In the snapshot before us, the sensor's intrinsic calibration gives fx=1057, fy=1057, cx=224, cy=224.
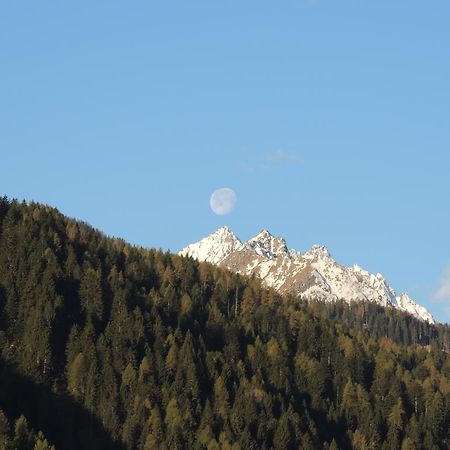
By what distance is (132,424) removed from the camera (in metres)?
177

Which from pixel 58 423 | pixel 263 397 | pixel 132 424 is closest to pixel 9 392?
pixel 58 423

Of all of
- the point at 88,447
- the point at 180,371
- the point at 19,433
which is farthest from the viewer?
the point at 180,371

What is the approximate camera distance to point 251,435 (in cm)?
18238

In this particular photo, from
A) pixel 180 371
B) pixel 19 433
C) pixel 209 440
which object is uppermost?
pixel 180 371

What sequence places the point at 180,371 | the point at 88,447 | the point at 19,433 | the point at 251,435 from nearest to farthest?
the point at 19,433 < the point at 88,447 < the point at 251,435 < the point at 180,371

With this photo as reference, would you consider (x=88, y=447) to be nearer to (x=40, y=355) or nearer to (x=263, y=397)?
(x=40, y=355)

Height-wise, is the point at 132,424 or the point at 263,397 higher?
the point at 263,397

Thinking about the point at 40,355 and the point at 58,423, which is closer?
the point at 58,423

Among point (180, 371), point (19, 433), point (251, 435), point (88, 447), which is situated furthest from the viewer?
point (180, 371)

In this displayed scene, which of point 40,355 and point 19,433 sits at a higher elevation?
point 40,355

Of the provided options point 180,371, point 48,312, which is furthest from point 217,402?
point 48,312

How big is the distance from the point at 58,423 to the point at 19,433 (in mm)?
21896

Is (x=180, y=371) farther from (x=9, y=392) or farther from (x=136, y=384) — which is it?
(x=9, y=392)

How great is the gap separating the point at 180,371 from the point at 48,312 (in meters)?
27.5
